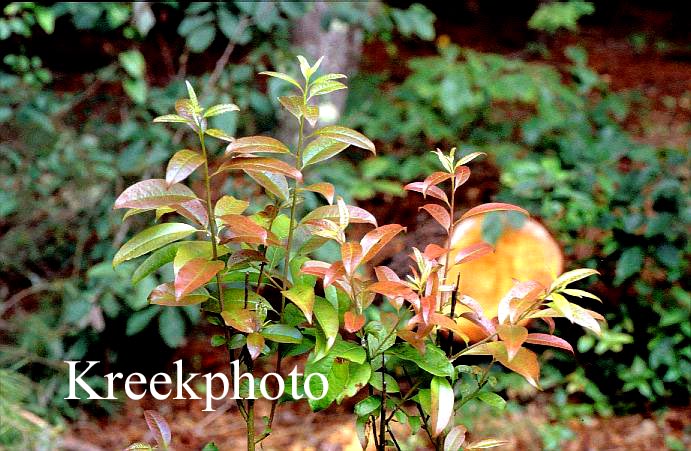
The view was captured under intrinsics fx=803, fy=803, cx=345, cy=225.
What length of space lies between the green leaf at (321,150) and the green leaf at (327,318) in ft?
0.58

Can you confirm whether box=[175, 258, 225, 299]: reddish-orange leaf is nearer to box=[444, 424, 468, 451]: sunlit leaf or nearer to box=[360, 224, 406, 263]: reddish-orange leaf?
box=[360, 224, 406, 263]: reddish-orange leaf

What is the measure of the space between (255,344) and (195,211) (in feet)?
0.58

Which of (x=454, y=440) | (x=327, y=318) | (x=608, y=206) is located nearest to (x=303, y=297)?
(x=327, y=318)

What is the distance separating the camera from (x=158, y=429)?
1.00 meters

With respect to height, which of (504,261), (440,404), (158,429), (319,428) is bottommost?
(319,428)

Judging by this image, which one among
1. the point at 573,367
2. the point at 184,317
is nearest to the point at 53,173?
the point at 184,317

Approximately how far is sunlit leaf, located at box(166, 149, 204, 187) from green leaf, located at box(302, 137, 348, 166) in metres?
0.15

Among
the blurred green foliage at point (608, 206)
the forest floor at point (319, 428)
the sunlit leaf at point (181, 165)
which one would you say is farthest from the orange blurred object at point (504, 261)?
the sunlit leaf at point (181, 165)

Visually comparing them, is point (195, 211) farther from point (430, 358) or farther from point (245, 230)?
point (430, 358)

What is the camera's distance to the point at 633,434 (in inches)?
112

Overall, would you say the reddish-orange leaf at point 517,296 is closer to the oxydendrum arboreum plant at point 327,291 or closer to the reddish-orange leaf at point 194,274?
the oxydendrum arboreum plant at point 327,291

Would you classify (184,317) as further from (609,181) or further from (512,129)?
(512,129)

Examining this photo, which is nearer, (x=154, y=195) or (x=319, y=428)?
(x=154, y=195)

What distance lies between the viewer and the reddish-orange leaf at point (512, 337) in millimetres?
858
